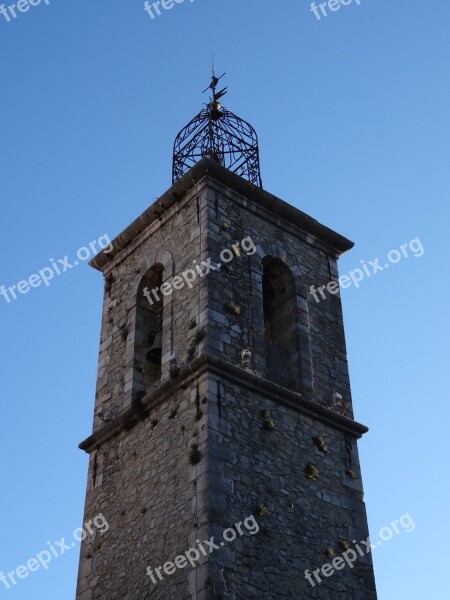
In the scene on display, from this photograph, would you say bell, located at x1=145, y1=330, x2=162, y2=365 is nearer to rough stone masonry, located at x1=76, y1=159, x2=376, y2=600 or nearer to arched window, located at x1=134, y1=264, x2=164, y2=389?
arched window, located at x1=134, y1=264, x2=164, y2=389

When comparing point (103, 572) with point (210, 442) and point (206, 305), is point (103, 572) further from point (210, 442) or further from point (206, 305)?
point (206, 305)

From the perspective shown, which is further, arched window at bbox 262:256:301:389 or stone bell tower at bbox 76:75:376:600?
arched window at bbox 262:256:301:389

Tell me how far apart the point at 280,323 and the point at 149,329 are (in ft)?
6.87

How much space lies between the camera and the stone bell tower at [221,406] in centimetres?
1248

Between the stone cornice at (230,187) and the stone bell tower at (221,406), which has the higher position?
the stone cornice at (230,187)

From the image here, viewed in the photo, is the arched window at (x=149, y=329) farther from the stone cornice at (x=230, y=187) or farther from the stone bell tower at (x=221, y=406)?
the stone cornice at (x=230, y=187)

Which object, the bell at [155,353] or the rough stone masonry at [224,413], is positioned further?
the bell at [155,353]

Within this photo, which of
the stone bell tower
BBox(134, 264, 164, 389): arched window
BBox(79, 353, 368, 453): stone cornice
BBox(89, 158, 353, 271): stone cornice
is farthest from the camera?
BBox(89, 158, 353, 271): stone cornice

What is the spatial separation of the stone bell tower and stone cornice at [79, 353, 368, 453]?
21 mm

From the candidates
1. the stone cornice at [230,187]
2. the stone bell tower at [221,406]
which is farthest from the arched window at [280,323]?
the stone cornice at [230,187]

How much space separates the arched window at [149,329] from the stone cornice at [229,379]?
0.75m

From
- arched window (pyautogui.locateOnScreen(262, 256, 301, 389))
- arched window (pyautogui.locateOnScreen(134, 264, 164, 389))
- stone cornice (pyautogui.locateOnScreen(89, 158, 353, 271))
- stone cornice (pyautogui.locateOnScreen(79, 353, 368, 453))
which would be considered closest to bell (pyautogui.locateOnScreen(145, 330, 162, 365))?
arched window (pyautogui.locateOnScreen(134, 264, 164, 389))

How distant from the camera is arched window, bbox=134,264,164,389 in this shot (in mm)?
15242

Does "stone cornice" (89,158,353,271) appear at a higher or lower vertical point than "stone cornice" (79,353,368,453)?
higher
